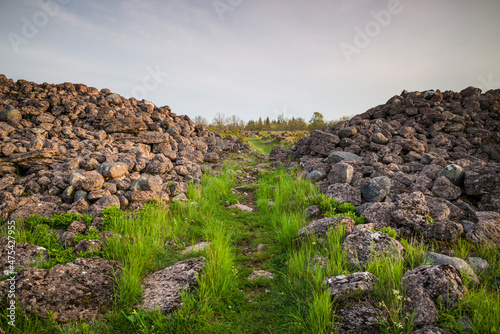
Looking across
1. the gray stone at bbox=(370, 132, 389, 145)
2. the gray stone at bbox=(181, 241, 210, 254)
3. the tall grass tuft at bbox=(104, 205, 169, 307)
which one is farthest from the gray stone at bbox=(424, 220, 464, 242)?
the gray stone at bbox=(370, 132, 389, 145)

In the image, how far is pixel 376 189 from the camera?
581cm

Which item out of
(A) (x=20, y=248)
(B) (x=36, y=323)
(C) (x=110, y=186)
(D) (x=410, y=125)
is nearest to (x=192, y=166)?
(C) (x=110, y=186)

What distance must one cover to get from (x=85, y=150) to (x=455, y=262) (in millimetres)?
10557

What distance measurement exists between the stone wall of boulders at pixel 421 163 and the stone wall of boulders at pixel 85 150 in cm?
549

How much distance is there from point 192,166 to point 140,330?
25.0ft

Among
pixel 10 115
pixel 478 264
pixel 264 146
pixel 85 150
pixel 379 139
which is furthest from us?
pixel 264 146

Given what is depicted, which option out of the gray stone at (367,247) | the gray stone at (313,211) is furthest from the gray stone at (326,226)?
the gray stone at (313,211)

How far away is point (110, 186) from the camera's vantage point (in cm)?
642

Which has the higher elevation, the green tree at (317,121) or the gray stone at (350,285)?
the green tree at (317,121)

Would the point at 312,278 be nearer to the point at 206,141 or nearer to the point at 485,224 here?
the point at 485,224

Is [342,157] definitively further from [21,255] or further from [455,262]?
[21,255]

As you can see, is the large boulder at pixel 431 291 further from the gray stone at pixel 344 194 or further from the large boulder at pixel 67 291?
the large boulder at pixel 67 291

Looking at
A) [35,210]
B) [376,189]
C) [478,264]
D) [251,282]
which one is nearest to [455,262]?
[478,264]

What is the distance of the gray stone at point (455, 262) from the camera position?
10.3 ft
